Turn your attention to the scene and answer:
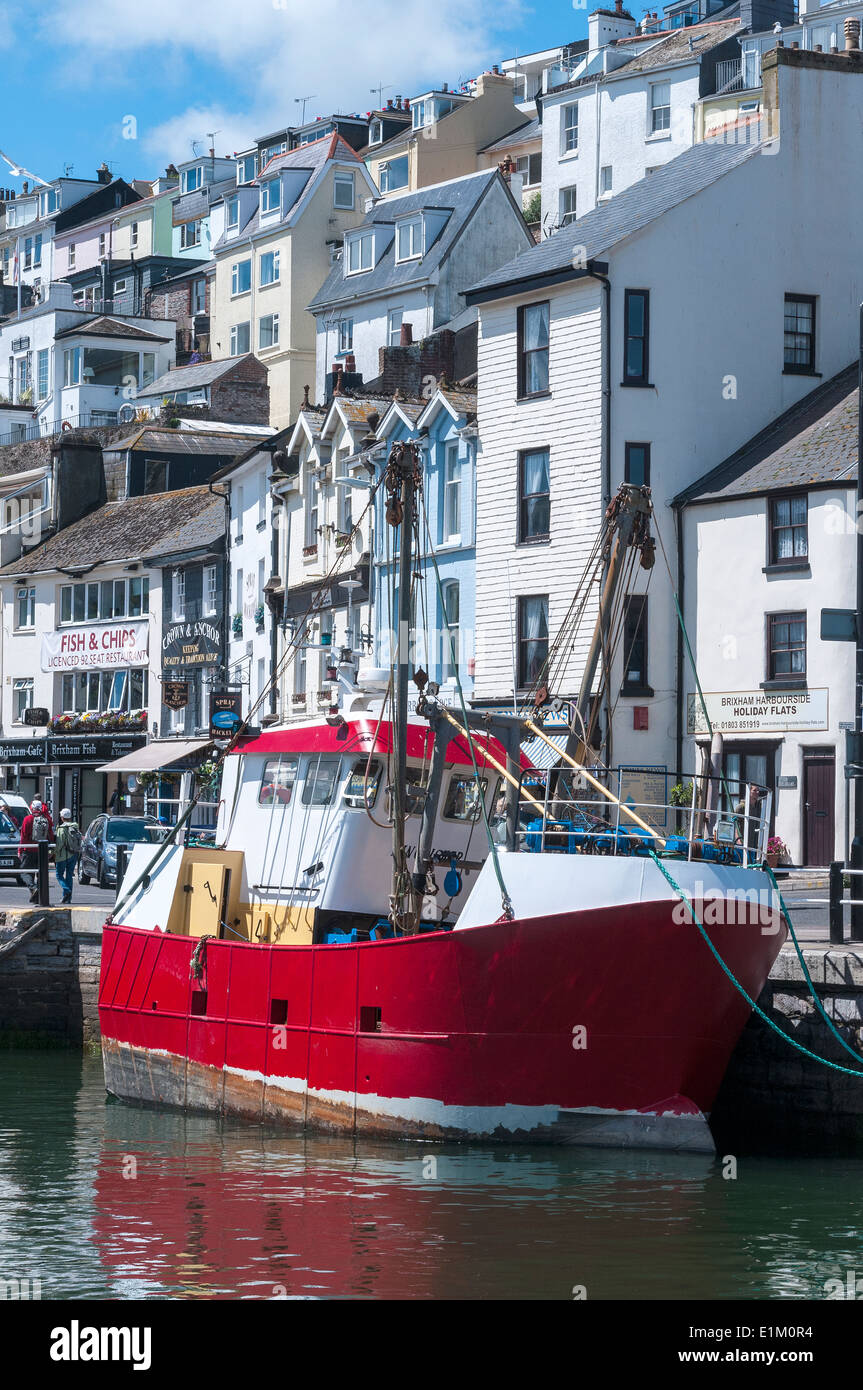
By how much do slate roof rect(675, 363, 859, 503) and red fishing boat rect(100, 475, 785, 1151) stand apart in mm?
14673

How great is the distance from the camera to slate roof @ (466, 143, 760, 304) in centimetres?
3897

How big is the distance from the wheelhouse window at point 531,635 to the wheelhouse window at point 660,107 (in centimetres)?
3763

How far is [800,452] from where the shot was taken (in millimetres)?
36688

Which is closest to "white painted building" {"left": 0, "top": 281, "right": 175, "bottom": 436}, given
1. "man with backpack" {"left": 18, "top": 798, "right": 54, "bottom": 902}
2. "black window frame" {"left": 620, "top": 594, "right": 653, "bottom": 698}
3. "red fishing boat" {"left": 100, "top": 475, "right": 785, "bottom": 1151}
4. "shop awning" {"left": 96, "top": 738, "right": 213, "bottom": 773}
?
"shop awning" {"left": 96, "top": 738, "right": 213, "bottom": 773}

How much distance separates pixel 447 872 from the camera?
826 inches

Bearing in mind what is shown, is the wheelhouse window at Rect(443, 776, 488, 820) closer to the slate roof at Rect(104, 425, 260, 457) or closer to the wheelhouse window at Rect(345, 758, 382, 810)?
the wheelhouse window at Rect(345, 758, 382, 810)

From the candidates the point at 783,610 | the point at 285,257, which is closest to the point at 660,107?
the point at 285,257

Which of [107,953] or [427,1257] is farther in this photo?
[107,953]

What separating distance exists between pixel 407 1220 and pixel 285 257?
66.0 metres

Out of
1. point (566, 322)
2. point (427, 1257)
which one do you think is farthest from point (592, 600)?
point (427, 1257)

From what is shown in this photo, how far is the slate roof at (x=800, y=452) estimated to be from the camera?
35.5m

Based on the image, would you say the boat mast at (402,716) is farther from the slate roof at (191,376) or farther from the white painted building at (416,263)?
the slate roof at (191,376)
